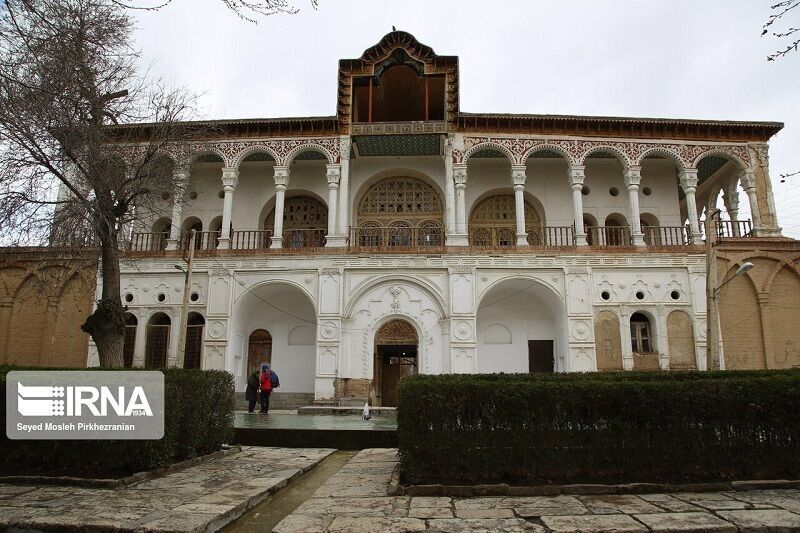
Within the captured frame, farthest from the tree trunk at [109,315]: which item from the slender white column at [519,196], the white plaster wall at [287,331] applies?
the slender white column at [519,196]

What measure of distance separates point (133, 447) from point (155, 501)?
1405 millimetres

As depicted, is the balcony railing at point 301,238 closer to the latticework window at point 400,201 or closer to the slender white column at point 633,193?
the latticework window at point 400,201

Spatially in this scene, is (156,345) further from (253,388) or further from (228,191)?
(228,191)

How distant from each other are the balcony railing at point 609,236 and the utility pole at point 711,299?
2.97 metres

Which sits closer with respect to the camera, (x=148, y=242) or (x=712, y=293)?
(x=712, y=293)

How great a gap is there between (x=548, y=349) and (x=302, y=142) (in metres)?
11.7

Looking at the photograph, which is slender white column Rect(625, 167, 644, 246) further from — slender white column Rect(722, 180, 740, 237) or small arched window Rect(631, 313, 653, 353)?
slender white column Rect(722, 180, 740, 237)

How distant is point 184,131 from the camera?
13.7 m

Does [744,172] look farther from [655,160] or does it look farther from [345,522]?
[345,522]

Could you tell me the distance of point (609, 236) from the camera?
22.6 metres

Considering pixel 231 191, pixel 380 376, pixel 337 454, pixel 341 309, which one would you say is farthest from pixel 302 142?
pixel 337 454

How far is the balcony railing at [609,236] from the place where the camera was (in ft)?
68.9

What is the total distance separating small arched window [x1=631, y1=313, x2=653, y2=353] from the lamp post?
190 centimetres

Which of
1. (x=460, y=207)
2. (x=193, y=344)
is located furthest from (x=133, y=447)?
(x=460, y=207)
